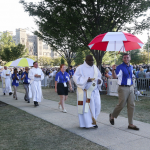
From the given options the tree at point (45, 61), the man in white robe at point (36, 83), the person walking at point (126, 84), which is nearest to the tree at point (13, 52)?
the man in white robe at point (36, 83)

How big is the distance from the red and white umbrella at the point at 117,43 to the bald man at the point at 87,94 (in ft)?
2.10

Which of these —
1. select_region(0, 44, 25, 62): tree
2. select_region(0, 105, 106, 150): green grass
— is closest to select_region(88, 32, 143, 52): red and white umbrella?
select_region(0, 105, 106, 150): green grass

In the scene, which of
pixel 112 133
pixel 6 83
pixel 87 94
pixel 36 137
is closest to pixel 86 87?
pixel 87 94

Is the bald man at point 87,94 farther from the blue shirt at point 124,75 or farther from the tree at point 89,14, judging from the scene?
the tree at point 89,14

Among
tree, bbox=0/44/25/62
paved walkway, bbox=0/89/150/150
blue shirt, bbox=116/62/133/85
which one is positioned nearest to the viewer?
paved walkway, bbox=0/89/150/150

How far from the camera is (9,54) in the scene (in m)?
43.7

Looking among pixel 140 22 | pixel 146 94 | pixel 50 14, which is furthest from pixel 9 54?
pixel 146 94

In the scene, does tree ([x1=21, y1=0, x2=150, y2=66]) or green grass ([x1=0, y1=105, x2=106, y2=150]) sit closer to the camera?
green grass ([x1=0, y1=105, x2=106, y2=150])

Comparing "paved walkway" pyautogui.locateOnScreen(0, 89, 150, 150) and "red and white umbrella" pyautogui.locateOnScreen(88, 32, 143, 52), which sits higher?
"red and white umbrella" pyautogui.locateOnScreen(88, 32, 143, 52)

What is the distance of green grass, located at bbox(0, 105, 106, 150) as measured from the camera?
4.11 metres

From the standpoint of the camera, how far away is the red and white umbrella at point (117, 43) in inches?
202

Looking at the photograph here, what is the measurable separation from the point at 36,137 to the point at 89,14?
11049 millimetres

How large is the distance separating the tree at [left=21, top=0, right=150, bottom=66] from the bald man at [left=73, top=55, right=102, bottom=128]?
8168 millimetres

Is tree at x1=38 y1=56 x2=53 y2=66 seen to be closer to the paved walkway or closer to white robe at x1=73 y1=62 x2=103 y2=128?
the paved walkway
